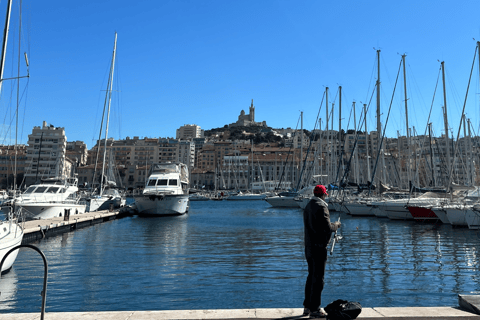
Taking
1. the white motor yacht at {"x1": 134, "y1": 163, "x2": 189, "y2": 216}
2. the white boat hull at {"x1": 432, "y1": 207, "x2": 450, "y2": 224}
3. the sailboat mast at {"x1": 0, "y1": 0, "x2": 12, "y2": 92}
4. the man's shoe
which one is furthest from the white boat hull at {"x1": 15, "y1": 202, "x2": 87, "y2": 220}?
the white boat hull at {"x1": 432, "y1": 207, "x2": 450, "y2": 224}

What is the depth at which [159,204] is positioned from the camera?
120ft

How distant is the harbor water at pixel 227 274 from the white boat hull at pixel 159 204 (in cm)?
1553

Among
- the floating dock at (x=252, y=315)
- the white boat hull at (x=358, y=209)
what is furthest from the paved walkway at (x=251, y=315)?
the white boat hull at (x=358, y=209)

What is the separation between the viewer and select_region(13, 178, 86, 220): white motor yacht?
92.3 ft

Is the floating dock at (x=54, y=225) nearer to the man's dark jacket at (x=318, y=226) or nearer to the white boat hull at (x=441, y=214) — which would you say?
the man's dark jacket at (x=318, y=226)

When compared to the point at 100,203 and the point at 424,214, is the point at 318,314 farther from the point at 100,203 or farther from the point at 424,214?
the point at 100,203

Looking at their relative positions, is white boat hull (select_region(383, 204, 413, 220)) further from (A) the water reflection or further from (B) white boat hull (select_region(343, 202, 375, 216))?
(A) the water reflection

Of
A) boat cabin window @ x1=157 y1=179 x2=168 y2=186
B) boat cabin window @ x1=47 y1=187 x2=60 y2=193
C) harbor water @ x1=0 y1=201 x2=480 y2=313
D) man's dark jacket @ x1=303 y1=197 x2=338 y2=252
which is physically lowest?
harbor water @ x1=0 y1=201 x2=480 y2=313

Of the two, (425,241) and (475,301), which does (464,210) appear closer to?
(425,241)

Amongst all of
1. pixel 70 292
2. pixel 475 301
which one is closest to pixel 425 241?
pixel 475 301

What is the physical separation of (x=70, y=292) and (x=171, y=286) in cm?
233

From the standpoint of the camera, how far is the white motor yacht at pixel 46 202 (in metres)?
28.1

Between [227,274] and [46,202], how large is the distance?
22.7m

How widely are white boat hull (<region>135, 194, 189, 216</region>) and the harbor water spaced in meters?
15.5
